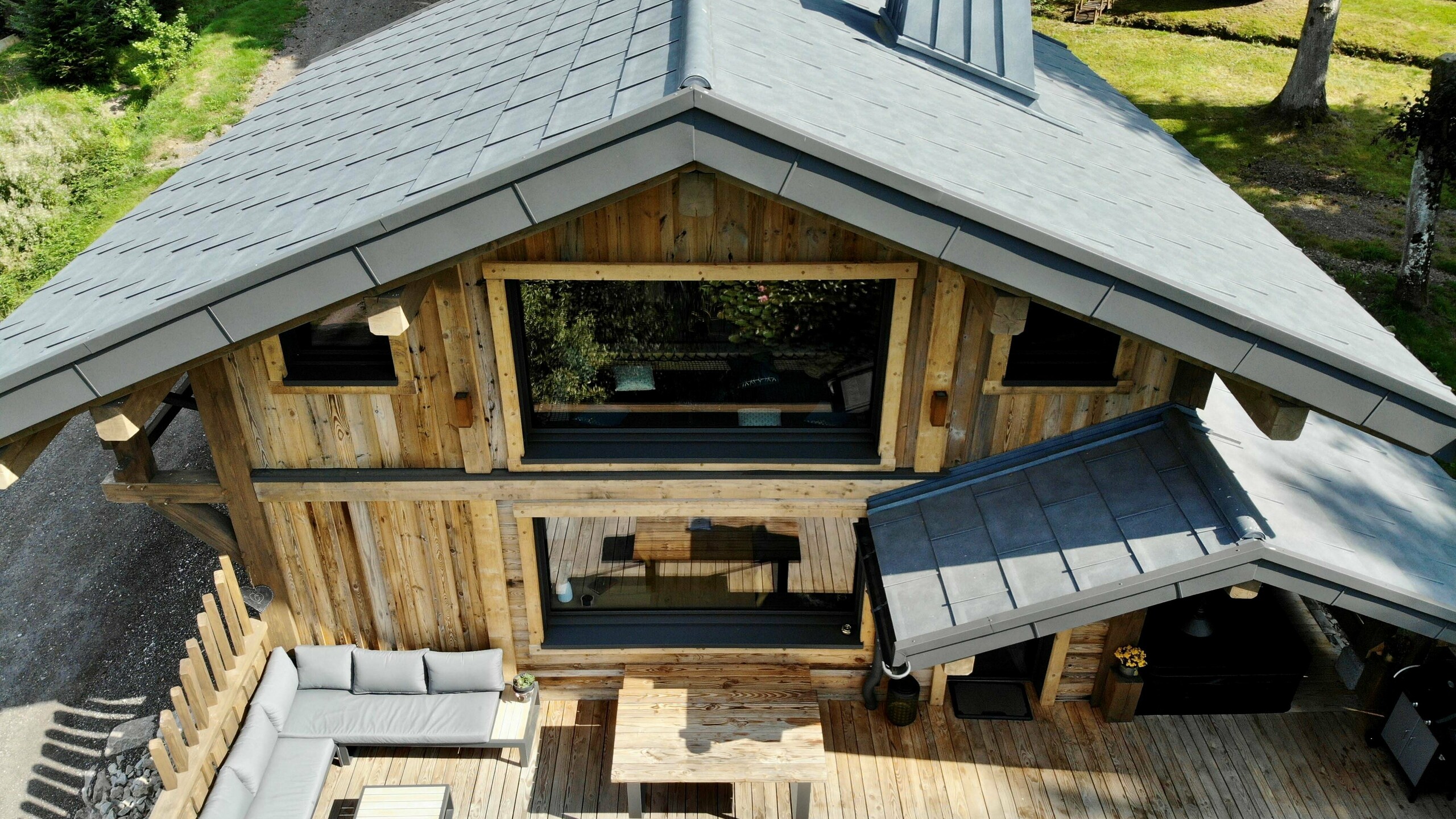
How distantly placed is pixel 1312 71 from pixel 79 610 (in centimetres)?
1977

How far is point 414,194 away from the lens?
4250 millimetres

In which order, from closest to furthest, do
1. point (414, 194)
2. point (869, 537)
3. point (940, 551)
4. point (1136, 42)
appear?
point (414, 194)
point (940, 551)
point (869, 537)
point (1136, 42)

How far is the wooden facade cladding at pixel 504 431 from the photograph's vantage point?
549 cm

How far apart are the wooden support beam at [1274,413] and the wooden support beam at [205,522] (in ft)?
22.5

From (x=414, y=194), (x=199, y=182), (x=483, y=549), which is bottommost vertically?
(x=483, y=549)

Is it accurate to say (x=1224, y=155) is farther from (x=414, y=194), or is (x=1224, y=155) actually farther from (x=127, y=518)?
(x=127, y=518)

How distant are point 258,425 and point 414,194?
2.78 meters

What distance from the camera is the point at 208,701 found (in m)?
6.33

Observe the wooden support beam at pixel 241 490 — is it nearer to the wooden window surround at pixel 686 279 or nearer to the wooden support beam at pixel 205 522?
the wooden support beam at pixel 205 522

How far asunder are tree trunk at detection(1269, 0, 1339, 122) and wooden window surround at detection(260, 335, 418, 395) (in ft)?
52.8

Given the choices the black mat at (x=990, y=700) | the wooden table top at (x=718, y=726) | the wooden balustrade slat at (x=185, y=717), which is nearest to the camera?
the wooden balustrade slat at (x=185, y=717)

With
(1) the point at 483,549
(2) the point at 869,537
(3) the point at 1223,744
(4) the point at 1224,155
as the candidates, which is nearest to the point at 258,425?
(1) the point at 483,549

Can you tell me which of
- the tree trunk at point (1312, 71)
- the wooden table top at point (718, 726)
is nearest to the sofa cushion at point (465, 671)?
the wooden table top at point (718, 726)

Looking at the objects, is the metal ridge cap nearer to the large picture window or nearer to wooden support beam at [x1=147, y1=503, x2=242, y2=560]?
the large picture window
